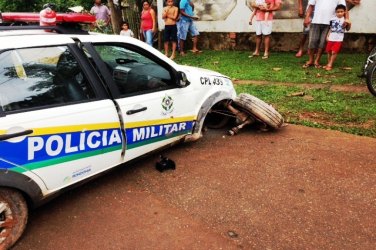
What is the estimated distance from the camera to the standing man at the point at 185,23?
1025cm

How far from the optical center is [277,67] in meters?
8.52

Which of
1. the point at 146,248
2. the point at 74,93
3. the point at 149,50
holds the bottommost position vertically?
the point at 146,248

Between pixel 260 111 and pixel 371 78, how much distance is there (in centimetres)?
230

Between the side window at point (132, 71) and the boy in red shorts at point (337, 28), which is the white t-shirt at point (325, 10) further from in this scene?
the side window at point (132, 71)

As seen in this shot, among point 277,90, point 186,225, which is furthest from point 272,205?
point 277,90

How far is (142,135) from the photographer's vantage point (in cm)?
353

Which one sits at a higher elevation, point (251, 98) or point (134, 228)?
point (251, 98)

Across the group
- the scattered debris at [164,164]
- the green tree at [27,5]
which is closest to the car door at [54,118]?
the scattered debris at [164,164]

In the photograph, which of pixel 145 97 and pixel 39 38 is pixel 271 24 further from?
pixel 39 38

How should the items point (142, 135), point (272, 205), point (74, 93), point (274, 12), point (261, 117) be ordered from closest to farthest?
point (74, 93) → point (272, 205) → point (142, 135) → point (261, 117) → point (274, 12)

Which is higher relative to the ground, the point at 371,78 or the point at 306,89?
the point at 371,78

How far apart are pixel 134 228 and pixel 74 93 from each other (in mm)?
1207

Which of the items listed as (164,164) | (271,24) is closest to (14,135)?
(164,164)

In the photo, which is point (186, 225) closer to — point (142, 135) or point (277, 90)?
point (142, 135)
